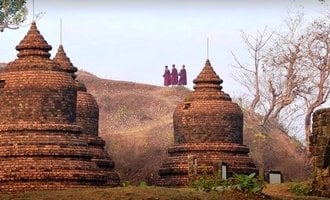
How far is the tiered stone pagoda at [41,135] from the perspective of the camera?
2638 centimetres

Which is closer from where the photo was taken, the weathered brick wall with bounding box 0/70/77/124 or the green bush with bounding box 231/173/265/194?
the green bush with bounding box 231/173/265/194

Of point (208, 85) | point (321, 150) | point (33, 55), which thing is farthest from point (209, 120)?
point (321, 150)

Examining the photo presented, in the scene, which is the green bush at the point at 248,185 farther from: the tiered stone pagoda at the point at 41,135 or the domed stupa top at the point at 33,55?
the domed stupa top at the point at 33,55

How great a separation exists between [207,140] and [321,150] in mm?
11808

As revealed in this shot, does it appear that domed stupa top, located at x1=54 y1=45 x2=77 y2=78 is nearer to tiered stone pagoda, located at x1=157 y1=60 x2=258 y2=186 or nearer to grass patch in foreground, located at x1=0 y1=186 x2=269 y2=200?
tiered stone pagoda, located at x1=157 y1=60 x2=258 y2=186

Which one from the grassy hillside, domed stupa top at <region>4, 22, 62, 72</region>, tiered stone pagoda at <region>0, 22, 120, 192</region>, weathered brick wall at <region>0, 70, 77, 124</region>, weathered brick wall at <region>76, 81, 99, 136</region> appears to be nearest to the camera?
tiered stone pagoda at <region>0, 22, 120, 192</region>

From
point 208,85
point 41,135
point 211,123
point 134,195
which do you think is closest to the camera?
point 134,195

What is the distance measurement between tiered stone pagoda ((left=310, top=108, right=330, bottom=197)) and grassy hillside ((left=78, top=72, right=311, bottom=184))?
20360 mm

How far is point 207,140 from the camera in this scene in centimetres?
3538

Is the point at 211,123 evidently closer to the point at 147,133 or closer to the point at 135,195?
the point at 135,195

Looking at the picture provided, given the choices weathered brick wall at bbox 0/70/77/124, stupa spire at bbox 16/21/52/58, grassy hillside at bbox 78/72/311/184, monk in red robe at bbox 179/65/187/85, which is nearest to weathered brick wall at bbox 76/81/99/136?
stupa spire at bbox 16/21/52/58

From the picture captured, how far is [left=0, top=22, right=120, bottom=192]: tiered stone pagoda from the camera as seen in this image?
26375 millimetres

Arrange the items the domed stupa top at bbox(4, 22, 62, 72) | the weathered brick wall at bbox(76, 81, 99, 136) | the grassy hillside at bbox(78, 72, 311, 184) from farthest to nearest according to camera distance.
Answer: the grassy hillside at bbox(78, 72, 311, 184) < the weathered brick wall at bbox(76, 81, 99, 136) < the domed stupa top at bbox(4, 22, 62, 72)

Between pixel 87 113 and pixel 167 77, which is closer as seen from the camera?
pixel 87 113
